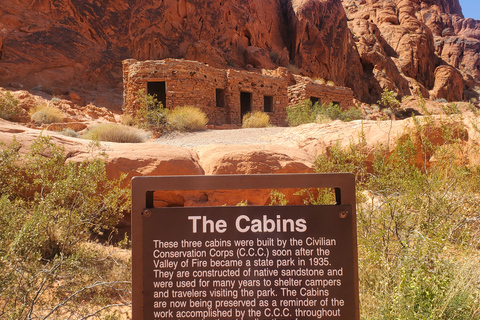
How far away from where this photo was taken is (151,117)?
12.9 m

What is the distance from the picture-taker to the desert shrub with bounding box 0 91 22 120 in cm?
1277

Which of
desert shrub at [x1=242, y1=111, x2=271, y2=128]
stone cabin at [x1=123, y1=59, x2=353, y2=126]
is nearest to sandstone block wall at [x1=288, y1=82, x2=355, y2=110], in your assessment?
stone cabin at [x1=123, y1=59, x2=353, y2=126]

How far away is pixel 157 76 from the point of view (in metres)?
14.8

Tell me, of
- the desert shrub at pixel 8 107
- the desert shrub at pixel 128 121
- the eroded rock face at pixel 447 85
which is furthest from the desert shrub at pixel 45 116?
the eroded rock face at pixel 447 85

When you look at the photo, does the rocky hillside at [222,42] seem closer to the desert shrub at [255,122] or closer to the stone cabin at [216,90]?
the stone cabin at [216,90]

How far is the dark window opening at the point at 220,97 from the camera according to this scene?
55.4 ft

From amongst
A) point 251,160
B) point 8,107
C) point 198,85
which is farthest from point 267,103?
point 251,160

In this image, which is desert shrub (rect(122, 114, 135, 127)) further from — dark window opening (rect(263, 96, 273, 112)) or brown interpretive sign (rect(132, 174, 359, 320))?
brown interpretive sign (rect(132, 174, 359, 320))

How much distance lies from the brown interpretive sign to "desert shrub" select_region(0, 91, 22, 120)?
1454 centimetres

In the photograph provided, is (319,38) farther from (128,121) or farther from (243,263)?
(243,263)

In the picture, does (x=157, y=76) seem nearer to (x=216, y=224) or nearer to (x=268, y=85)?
(x=268, y=85)

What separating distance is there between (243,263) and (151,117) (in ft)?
40.2

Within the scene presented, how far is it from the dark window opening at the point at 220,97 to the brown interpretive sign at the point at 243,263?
51.6 ft

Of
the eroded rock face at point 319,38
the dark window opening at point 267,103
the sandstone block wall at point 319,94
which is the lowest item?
the dark window opening at point 267,103
